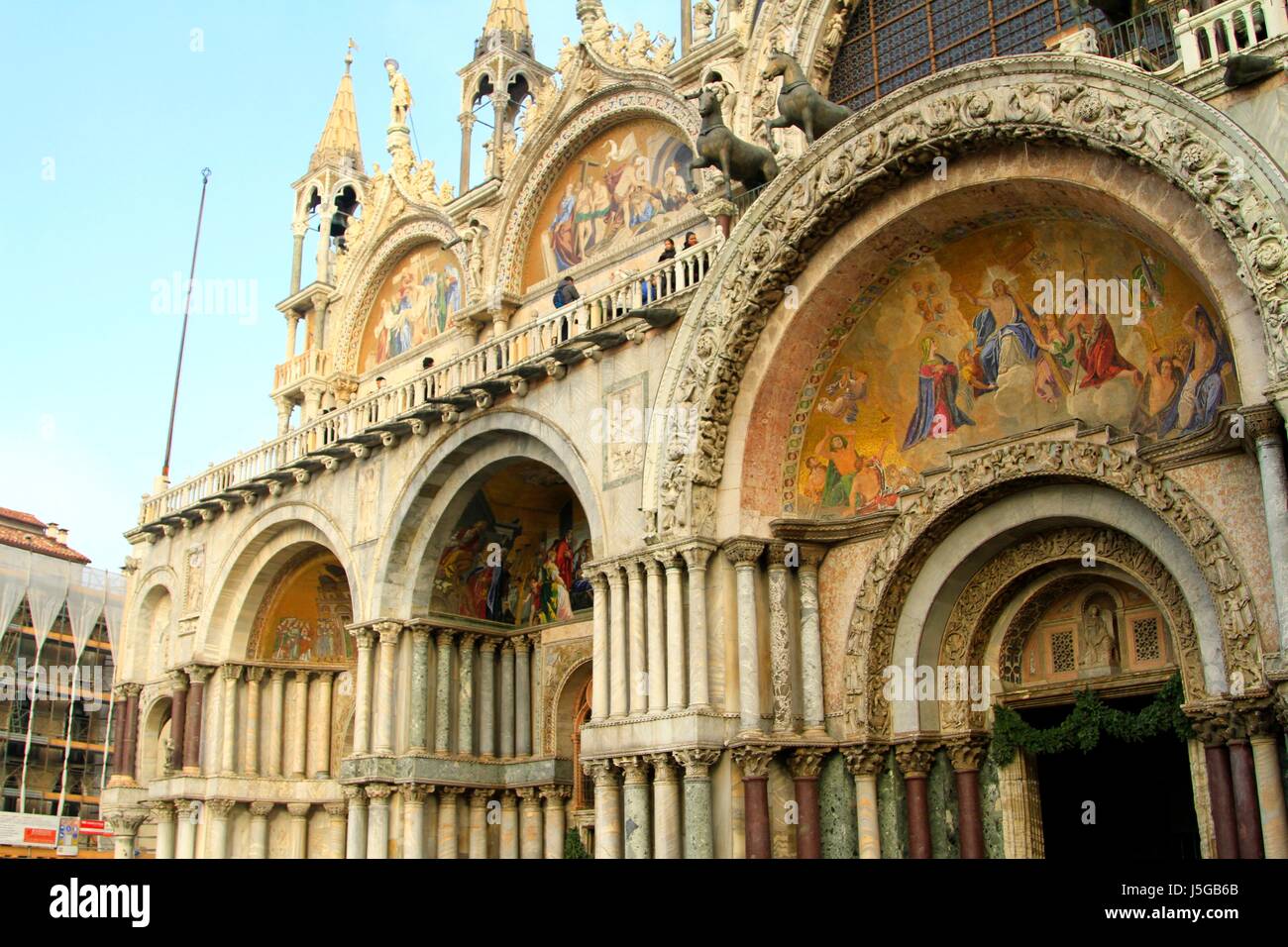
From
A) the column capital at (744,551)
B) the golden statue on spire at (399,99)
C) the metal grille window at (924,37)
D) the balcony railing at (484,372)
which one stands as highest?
the golden statue on spire at (399,99)

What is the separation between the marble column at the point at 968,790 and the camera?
13836 millimetres

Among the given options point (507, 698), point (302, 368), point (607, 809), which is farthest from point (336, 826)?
point (302, 368)

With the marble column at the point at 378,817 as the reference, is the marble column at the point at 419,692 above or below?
above

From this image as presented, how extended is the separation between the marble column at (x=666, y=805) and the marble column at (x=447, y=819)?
5588 mm

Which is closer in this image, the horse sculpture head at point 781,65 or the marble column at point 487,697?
the horse sculpture head at point 781,65

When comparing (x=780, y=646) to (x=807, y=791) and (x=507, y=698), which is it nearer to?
(x=807, y=791)

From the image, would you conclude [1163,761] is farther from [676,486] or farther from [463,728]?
[463,728]

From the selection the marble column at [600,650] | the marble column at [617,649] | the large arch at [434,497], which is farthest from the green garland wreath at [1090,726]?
the large arch at [434,497]

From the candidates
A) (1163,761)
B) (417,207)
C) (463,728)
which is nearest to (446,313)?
(417,207)

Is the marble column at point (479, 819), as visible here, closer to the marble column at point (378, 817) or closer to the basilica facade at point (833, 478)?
the basilica facade at point (833, 478)

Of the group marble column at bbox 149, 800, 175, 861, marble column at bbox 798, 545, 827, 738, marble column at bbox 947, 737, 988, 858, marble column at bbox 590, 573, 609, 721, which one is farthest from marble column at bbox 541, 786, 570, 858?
marble column at bbox 947, 737, 988, 858

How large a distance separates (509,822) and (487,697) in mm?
1839

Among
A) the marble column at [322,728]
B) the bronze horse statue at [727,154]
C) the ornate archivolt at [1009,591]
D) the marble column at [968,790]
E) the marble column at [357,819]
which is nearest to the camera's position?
the ornate archivolt at [1009,591]

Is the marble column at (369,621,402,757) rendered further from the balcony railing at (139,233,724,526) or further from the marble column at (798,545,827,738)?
the marble column at (798,545,827,738)
